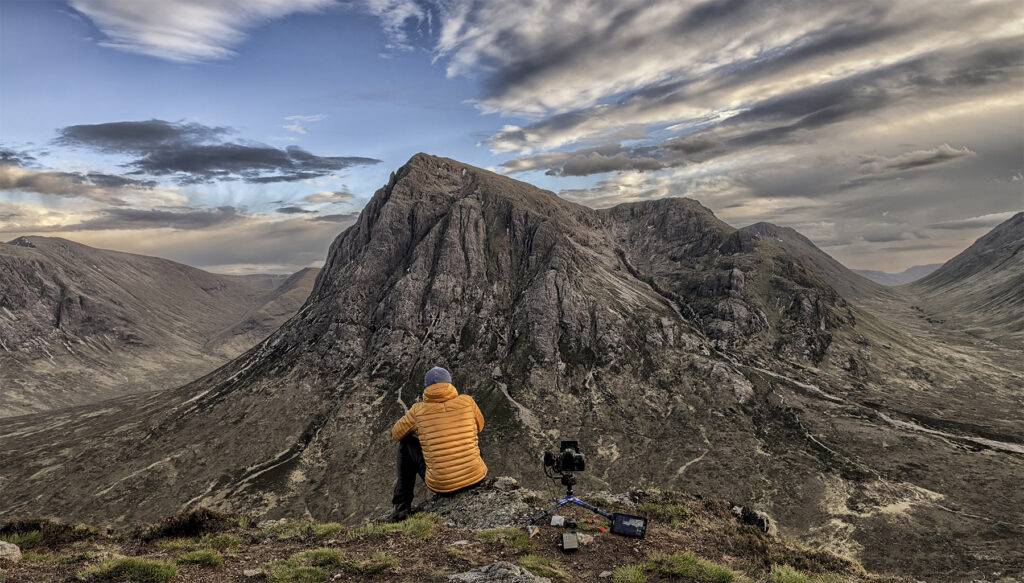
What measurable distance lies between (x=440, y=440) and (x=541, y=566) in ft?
22.1

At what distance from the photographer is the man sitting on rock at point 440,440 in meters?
18.4

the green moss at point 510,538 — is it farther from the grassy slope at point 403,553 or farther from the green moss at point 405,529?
the green moss at point 405,529

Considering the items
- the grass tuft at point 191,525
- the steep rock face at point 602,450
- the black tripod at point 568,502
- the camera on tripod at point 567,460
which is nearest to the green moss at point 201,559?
the grass tuft at point 191,525

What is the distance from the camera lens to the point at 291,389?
196 metres

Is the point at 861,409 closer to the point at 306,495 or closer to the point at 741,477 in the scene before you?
the point at 741,477

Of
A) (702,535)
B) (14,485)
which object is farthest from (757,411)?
(14,485)

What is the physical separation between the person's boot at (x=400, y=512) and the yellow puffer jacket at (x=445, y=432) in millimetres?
2532

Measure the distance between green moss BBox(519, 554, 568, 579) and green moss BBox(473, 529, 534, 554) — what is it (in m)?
0.60

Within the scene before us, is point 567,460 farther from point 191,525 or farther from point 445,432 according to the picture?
point 191,525

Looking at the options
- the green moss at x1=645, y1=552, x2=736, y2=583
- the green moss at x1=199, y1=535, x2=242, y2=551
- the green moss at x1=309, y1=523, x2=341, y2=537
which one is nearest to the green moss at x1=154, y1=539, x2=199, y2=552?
the green moss at x1=199, y1=535, x2=242, y2=551

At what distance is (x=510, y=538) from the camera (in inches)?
652

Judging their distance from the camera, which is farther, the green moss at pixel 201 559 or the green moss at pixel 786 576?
the green moss at pixel 201 559

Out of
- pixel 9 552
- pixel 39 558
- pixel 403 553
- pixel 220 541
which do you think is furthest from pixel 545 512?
pixel 9 552

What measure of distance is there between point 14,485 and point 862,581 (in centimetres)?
24835
